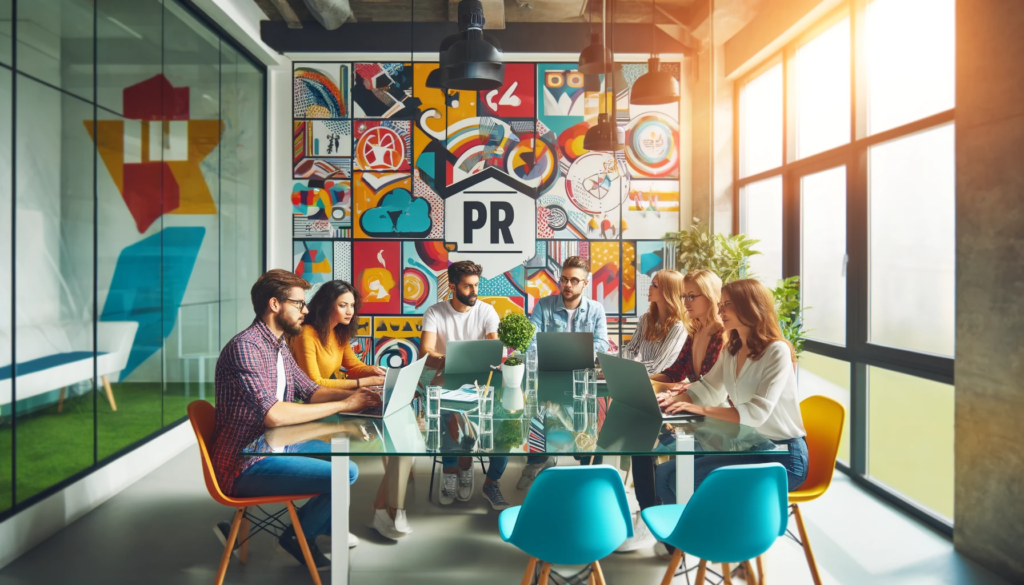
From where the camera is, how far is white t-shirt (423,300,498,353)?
169 inches

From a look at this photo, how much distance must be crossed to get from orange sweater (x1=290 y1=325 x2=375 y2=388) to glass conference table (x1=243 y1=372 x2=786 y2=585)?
3.09 feet

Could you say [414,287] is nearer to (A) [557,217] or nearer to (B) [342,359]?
(A) [557,217]

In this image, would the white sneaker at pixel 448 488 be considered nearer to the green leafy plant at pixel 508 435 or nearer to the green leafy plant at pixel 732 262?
the green leafy plant at pixel 508 435

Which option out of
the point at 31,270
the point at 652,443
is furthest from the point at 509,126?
the point at 652,443

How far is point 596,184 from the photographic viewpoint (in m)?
6.19

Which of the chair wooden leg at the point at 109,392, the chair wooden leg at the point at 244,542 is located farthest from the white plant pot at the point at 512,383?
the chair wooden leg at the point at 109,392

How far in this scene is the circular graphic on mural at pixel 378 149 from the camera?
6125 millimetres

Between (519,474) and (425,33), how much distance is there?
4.33 metres

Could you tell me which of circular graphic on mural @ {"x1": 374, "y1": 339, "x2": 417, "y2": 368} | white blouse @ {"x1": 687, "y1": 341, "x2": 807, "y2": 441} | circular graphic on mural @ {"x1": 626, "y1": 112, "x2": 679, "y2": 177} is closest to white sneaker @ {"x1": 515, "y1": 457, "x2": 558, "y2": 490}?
white blouse @ {"x1": 687, "y1": 341, "x2": 807, "y2": 441}

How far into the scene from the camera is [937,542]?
10.3ft

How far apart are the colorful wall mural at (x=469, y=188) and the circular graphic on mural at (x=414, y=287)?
0.01 metres

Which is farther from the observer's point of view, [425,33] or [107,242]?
[425,33]

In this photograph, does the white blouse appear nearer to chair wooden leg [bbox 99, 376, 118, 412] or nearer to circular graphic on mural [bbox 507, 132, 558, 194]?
chair wooden leg [bbox 99, 376, 118, 412]

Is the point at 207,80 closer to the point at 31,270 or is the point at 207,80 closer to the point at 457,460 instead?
the point at 31,270
